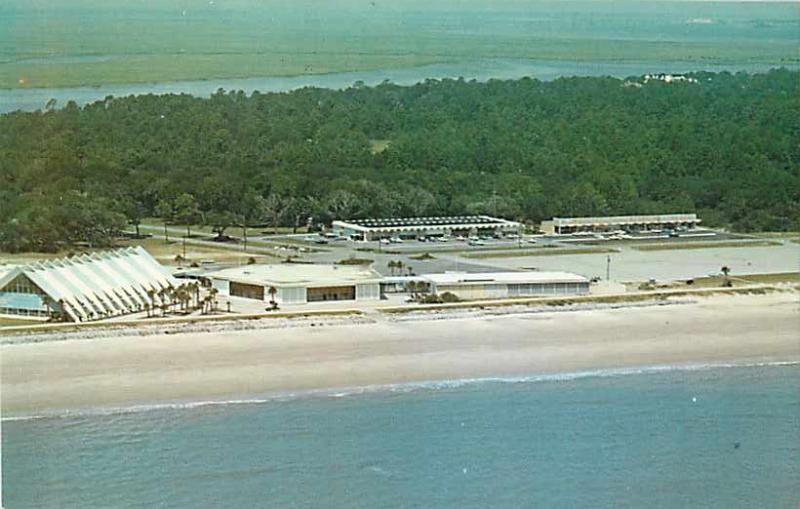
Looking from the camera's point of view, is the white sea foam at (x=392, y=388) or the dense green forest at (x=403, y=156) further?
the dense green forest at (x=403, y=156)

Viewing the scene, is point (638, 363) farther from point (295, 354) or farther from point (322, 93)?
point (322, 93)

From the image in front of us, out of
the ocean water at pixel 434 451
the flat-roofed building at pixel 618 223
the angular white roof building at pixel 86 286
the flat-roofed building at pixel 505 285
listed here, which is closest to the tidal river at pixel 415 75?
the angular white roof building at pixel 86 286

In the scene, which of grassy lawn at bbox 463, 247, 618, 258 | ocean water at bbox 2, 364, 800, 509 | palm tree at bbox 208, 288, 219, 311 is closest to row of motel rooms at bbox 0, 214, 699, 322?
palm tree at bbox 208, 288, 219, 311

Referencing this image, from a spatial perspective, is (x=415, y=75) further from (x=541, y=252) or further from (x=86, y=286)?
(x=86, y=286)

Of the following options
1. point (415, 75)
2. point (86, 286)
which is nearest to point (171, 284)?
point (86, 286)

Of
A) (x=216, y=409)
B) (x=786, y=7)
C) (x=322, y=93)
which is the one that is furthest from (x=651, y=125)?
(x=216, y=409)

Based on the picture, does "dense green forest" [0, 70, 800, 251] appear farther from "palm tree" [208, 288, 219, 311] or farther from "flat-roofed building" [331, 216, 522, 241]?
"palm tree" [208, 288, 219, 311]

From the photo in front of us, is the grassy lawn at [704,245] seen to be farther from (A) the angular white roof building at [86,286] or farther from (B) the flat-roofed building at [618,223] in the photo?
(A) the angular white roof building at [86,286]
